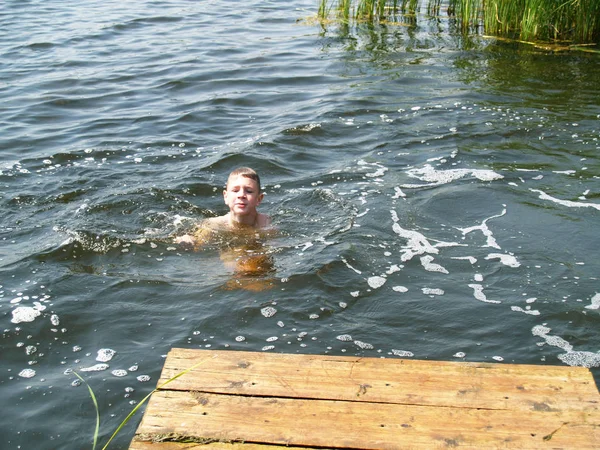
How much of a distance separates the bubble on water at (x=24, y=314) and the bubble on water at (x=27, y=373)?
675 mm

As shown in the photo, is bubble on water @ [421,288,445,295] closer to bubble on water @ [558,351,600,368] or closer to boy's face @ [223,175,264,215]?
bubble on water @ [558,351,600,368]

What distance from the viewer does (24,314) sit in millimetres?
5773

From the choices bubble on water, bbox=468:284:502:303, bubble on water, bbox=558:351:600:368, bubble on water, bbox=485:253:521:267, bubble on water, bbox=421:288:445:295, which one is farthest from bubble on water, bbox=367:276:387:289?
bubble on water, bbox=558:351:600:368

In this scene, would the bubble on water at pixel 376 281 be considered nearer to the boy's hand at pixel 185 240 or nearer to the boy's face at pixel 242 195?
the boy's face at pixel 242 195

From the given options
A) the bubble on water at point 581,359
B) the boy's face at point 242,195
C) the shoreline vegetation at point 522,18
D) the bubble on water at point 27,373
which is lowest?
the bubble on water at point 581,359

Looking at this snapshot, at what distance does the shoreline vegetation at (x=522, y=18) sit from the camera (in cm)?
1273

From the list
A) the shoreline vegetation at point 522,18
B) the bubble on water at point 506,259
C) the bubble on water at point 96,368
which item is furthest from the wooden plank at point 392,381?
the shoreline vegetation at point 522,18

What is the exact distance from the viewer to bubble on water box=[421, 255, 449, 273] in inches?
253

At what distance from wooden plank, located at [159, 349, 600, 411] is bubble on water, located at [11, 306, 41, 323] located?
6.48ft

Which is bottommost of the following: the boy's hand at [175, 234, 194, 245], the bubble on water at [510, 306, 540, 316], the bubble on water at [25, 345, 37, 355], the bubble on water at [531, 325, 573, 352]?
the bubble on water at [531, 325, 573, 352]

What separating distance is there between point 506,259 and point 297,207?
7.94 ft

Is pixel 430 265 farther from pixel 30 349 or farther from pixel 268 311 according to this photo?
pixel 30 349

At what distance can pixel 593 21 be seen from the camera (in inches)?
509

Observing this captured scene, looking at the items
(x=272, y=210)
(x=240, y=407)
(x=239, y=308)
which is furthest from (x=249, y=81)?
(x=240, y=407)
